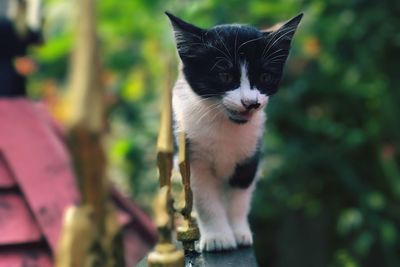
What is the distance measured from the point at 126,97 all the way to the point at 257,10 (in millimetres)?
1264

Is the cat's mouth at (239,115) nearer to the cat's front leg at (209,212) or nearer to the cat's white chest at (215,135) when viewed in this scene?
the cat's white chest at (215,135)

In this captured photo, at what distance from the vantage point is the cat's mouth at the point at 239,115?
1.53m

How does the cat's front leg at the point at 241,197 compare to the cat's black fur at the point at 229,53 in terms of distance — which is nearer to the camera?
the cat's black fur at the point at 229,53

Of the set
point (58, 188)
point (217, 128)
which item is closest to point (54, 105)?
point (58, 188)

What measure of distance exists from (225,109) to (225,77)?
3.2 inches

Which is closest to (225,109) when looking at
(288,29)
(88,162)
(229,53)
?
(229,53)

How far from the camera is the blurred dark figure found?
2638 mm

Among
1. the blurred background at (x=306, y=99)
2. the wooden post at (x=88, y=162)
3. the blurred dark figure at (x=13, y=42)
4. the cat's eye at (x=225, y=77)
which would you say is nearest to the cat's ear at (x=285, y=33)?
the cat's eye at (x=225, y=77)

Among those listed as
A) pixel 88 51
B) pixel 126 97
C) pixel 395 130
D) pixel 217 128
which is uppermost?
pixel 88 51

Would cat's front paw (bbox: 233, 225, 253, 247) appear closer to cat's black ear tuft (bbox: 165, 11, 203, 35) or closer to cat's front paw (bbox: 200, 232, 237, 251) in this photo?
cat's front paw (bbox: 200, 232, 237, 251)

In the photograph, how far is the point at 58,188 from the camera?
7.87ft

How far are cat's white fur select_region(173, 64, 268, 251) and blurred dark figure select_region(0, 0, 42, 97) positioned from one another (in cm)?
118

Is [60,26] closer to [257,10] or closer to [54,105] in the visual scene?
[54,105]

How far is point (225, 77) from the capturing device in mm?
1518
